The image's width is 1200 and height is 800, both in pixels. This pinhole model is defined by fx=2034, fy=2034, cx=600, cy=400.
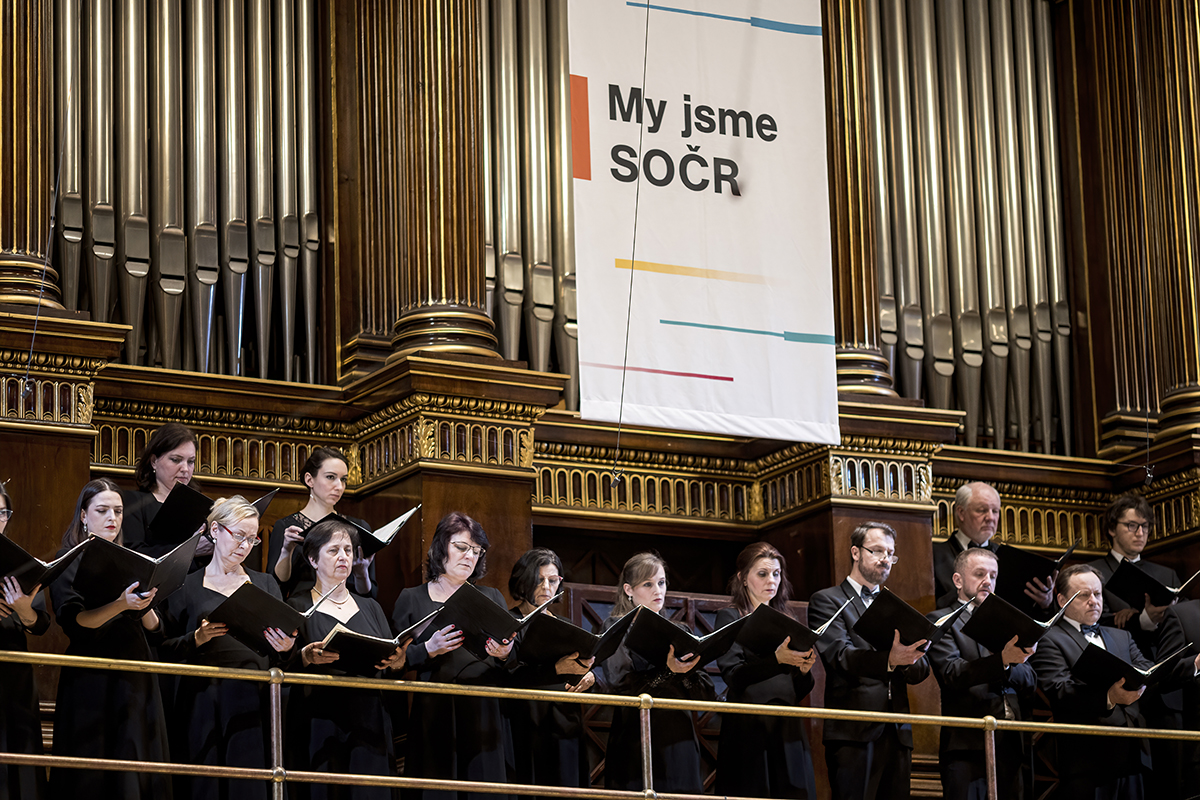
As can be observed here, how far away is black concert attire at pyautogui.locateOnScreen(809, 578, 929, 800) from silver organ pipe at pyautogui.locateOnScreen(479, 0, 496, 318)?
2.17 m

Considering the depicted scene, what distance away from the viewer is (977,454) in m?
8.33

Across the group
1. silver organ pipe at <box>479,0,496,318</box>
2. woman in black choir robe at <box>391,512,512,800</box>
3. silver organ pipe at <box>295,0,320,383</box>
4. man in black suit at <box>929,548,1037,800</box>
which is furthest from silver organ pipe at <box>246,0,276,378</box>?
man in black suit at <box>929,548,1037,800</box>

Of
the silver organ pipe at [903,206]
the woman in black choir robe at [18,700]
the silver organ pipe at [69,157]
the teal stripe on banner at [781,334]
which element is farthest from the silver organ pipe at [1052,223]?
the woman in black choir robe at [18,700]

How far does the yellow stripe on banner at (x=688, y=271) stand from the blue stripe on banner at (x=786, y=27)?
944 millimetres

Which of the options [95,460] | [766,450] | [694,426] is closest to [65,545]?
[95,460]

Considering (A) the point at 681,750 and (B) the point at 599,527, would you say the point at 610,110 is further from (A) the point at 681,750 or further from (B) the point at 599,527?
(A) the point at 681,750

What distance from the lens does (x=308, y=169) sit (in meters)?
7.75

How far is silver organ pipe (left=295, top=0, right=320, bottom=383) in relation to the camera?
300 inches

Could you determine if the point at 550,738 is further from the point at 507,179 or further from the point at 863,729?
the point at 507,179

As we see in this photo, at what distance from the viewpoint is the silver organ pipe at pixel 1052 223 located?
28.7 ft

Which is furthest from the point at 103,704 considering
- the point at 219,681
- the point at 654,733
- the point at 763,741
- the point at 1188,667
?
the point at 1188,667

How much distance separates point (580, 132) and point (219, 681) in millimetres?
2401

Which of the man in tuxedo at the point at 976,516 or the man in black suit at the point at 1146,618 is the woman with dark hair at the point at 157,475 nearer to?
the man in tuxedo at the point at 976,516

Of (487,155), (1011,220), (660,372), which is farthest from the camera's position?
(1011,220)
